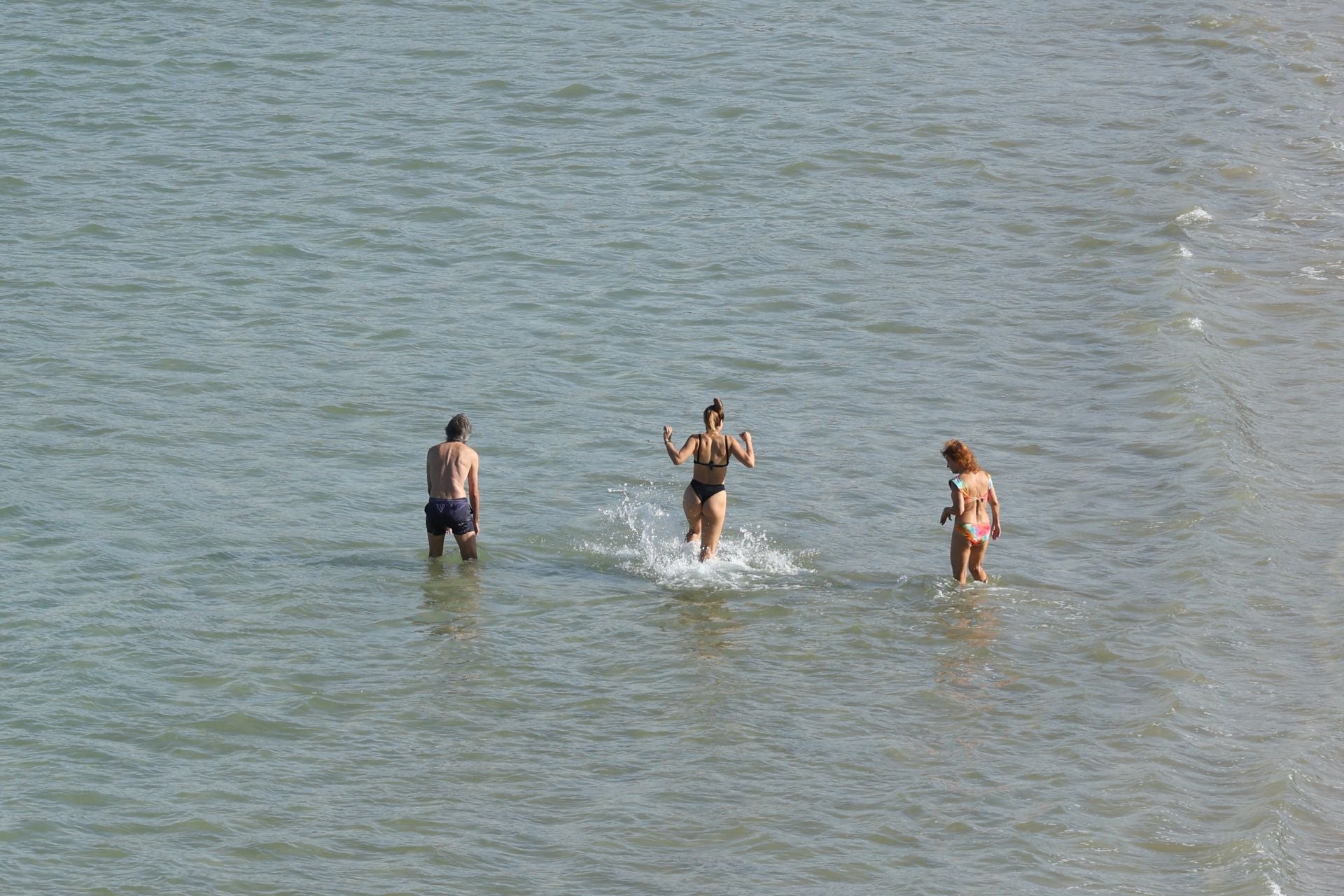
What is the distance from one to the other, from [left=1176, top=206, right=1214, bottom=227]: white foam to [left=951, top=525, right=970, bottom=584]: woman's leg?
1140 centimetres

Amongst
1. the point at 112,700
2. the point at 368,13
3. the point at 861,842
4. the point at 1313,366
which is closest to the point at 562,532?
the point at 112,700

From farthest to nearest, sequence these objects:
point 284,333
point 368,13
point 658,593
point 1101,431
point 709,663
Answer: point 368,13
point 284,333
point 1101,431
point 658,593
point 709,663

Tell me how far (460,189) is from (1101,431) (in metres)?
10.7

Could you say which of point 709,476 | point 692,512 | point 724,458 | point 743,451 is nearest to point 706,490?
point 709,476

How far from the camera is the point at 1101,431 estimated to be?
1866cm

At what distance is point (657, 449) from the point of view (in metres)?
18.1

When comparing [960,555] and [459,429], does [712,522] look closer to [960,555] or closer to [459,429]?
[960,555]

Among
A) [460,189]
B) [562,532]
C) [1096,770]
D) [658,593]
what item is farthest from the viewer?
[460,189]

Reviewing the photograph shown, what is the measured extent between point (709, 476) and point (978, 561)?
2.52m

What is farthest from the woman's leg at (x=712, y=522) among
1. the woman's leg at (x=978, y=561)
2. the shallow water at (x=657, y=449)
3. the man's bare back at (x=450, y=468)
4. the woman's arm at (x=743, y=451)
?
the woman's leg at (x=978, y=561)

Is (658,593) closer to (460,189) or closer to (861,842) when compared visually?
(861,842)

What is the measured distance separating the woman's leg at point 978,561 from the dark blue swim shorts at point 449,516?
176 inches

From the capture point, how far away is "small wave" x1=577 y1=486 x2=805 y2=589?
50.6 ft

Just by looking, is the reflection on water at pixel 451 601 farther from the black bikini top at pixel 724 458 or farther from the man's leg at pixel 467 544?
the black bikini top at pixel 724 458
